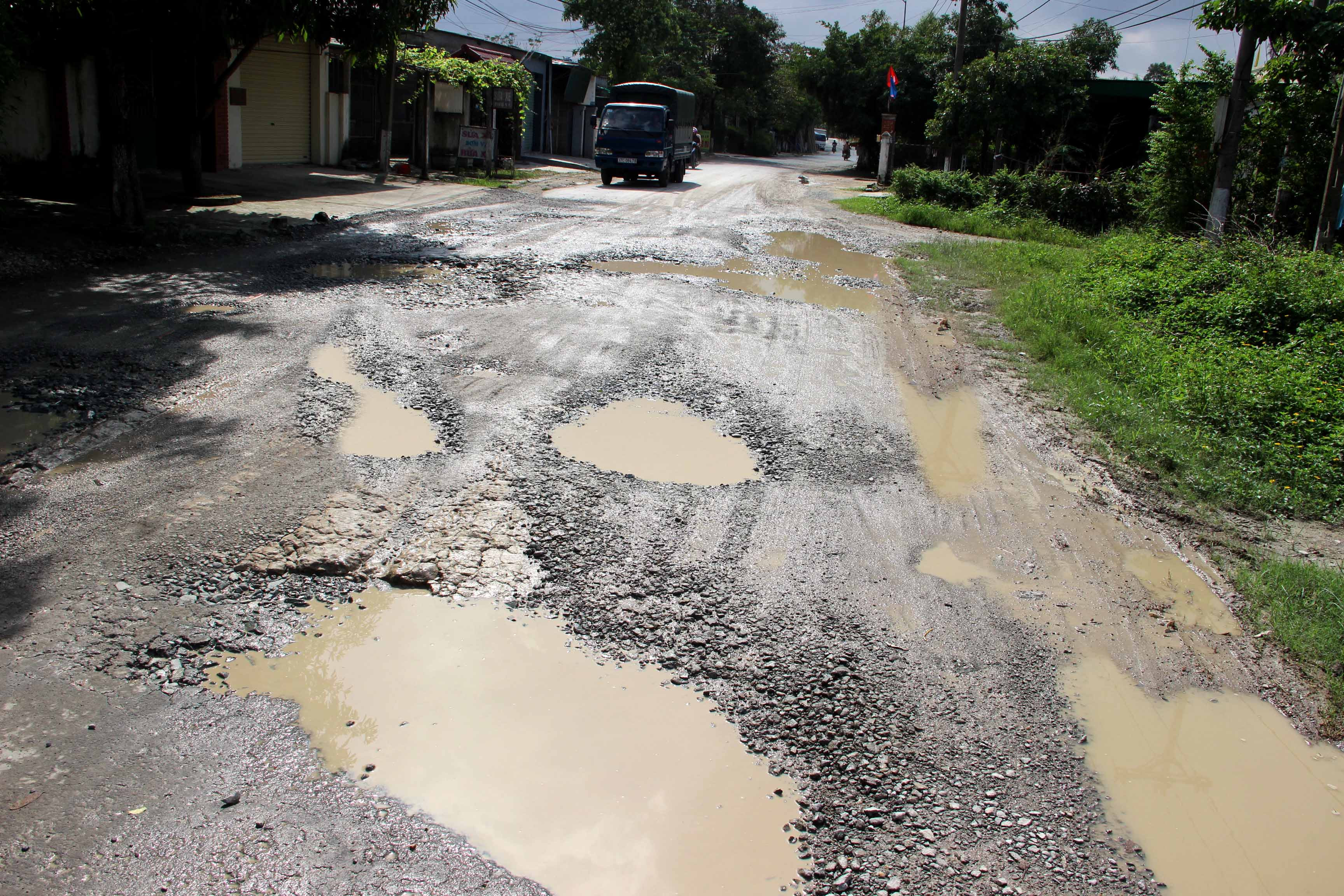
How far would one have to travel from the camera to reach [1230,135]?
13.7 m

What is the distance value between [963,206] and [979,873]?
2119cm

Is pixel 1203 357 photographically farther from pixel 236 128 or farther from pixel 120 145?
pixel 236 128

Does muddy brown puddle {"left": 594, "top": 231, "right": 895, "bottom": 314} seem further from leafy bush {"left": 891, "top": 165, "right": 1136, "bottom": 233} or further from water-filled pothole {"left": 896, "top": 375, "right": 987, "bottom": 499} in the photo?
leafy bush {"left": 891, "top": 165, "right": 1136, "bottom": 233}

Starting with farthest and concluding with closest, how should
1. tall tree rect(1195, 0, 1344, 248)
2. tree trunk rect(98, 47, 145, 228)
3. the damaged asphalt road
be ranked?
tall tree rect(1195, 0, 1344, 248) → tree trunk rect(98, 47, 145, 228) → the damaged asphalt road

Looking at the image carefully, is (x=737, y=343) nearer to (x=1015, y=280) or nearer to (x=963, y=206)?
(x=1015, y=280)

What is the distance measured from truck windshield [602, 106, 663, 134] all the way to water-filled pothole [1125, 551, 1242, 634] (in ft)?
73.9

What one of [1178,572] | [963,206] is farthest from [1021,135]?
[1178,572]

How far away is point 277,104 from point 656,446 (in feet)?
63.9

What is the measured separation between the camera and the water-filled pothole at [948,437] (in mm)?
5598

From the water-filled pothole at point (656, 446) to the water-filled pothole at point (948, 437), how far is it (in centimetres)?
118

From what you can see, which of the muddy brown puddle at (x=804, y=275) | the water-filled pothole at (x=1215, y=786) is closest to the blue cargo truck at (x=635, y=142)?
the muddy brown puddle at (x=804, y=275)

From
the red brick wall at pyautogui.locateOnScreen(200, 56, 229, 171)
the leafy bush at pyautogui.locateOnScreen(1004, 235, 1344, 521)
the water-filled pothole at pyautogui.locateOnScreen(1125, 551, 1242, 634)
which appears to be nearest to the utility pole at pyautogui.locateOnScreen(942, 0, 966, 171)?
the leafy bush at pyautogui.locateOnScreen(1004, 235, 1344, 521)

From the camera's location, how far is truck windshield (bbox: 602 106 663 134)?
25219mm

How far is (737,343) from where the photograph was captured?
816 centimetres
